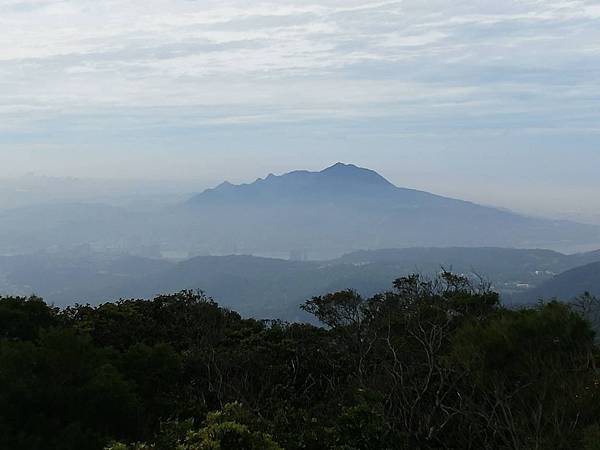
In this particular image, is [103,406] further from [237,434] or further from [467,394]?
[467,394]

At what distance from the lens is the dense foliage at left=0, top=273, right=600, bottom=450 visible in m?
7.82

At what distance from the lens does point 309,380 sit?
1420cm

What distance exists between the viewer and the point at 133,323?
696 inches

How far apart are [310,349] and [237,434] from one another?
9.48 meters

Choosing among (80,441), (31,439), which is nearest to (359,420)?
(80,441)

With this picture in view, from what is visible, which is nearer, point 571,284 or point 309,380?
point 309,380

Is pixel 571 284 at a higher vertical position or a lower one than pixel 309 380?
lower

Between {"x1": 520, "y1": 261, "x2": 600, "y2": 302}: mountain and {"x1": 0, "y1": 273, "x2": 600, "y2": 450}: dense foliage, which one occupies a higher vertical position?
{"x1": 0, "y1": 273, "x2": 600, "y2": 450}: dense foliage

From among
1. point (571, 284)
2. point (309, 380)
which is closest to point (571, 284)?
point (571, 284)

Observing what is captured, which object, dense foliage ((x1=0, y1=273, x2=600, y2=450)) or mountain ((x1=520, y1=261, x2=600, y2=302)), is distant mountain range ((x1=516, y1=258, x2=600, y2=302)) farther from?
dense foliage ((x1=0, y1=273, x2=600, y2=450))

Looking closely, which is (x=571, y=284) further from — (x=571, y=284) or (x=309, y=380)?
(x=309, y=380)

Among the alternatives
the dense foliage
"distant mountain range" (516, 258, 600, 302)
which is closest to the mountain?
"distant mountain range" (516, 258, 600, 302)

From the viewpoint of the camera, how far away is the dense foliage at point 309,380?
7.82 metres

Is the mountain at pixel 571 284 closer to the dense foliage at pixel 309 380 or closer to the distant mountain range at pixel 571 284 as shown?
the distant mountain range at pixel 571 284
